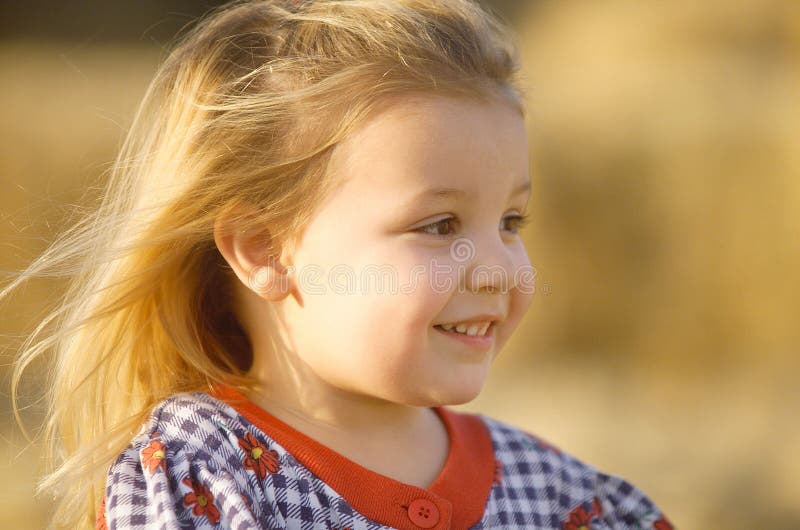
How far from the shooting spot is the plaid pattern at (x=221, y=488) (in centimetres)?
110

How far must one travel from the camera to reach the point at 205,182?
1.27 m

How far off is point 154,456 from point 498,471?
52 centimetres

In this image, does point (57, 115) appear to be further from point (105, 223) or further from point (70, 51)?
point (105, 223)

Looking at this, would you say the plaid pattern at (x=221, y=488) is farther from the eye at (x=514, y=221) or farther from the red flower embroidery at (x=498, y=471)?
the eye at (x=514, y=221)

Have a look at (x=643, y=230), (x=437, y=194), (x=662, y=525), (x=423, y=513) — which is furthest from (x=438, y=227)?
(x=643, y=230)

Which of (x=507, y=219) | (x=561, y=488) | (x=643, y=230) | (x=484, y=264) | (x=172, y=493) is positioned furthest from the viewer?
(x=643, y=230)

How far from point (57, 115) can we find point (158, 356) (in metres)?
2.00

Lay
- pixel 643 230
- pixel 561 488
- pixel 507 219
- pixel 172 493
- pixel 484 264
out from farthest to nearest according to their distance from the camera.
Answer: pixel 643 230 → pixel 561 488 → pixel 507 219 → pixel 484 264 → pixel 172 493

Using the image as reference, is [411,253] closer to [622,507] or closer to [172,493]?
[172,493]

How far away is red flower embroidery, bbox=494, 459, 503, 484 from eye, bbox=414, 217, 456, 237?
1.30 ft

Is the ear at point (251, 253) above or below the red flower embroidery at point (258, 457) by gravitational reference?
above

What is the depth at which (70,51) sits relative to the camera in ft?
10.9

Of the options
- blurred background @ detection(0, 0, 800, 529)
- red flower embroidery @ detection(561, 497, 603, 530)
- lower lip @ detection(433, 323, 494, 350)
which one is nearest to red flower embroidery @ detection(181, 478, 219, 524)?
lower lip @ detection(433, 323, 494, 350)

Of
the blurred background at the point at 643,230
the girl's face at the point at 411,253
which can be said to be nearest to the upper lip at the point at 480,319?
the girl's face at the point at 411,253
